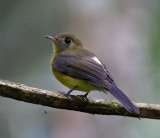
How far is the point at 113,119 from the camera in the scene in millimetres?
5625

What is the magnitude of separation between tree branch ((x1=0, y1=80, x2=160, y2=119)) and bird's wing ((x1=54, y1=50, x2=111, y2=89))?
282mm

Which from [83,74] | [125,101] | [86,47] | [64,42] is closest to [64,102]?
[83,74]

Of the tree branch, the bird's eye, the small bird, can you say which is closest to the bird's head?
the bird's eye

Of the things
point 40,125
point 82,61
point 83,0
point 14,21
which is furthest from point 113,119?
point 14,21

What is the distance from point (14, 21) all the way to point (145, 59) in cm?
321

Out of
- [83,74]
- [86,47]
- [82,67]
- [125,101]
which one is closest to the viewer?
[125,101]

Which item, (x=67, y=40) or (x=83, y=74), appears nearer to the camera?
(x=83, y=74)

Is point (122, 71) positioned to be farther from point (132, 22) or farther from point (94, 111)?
point (94, 111)

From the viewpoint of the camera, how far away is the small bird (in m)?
3.83

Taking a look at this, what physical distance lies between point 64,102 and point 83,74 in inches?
23.2

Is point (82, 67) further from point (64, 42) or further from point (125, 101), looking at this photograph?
point (64, 42)

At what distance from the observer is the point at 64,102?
3.60 metres

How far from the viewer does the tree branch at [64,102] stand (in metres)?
3.30

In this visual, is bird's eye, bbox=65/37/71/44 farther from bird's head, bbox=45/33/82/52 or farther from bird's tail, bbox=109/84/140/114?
bird's tail, bbox=109/84/140/114
